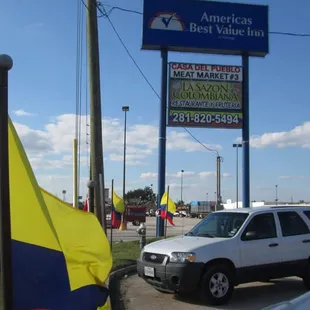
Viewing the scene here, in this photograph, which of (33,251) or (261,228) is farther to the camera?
(261,228)

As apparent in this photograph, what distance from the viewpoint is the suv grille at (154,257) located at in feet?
27.7

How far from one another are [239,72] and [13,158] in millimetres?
18257

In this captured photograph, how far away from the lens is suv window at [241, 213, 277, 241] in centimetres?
878

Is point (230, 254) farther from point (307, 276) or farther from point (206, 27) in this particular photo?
point (206, 27)

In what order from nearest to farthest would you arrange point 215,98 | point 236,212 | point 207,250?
1. point 207,250
2. point 236,212
3. point 215,98

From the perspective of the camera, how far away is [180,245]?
332 inches

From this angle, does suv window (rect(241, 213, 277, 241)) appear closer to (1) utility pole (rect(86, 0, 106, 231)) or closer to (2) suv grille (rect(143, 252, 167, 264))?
(2) suv grille (rect(143, 252, 167, 264))

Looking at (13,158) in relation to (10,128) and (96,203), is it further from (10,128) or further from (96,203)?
(96,203)

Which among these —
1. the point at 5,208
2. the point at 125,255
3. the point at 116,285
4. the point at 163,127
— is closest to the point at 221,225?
the point at 116,285

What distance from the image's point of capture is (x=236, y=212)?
9422mm

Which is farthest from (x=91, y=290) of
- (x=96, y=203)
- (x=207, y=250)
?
(x=96, y=203)

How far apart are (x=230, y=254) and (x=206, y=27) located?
1394 centimetres

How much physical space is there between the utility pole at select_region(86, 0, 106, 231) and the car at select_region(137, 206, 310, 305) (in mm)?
1931

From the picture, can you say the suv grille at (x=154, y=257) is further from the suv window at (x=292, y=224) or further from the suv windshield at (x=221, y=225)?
the suv window at (x=292, y=224)
